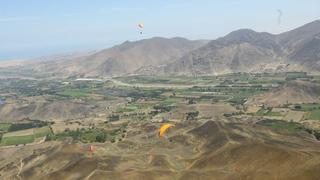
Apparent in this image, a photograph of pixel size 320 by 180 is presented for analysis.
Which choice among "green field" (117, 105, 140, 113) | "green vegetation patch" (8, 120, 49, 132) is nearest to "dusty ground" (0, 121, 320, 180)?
"green vegetation patch" (8, 120, 49, 132)

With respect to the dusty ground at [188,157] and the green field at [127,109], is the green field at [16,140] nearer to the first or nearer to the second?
the dusty ground at [188,157]

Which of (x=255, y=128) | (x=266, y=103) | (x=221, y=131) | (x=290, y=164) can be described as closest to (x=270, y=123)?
(x=255, y=128)

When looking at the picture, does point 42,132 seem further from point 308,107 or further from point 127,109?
point 308,107

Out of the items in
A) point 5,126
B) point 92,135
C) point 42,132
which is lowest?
point 5,126

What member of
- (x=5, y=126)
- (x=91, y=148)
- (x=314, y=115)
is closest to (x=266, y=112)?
(x=314, y=115)

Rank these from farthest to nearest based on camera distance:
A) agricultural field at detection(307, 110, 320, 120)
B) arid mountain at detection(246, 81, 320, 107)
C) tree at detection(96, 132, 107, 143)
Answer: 1. arid mountain at detection(246, 81, 320, 107)
2. agricultural field at detection(307, 110, 320, 120)
3. tree at detection(96, 132, 107, 143)

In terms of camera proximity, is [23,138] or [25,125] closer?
[23,138]

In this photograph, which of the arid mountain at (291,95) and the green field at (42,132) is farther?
the arid mountain at (291,95)

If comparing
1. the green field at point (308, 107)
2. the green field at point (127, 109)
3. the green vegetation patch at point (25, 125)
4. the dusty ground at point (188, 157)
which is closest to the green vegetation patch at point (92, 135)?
the dusty ground at point (188, 157)

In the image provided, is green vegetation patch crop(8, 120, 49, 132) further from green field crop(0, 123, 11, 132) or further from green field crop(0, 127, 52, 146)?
green field crop(0, 127, 52, 146)
